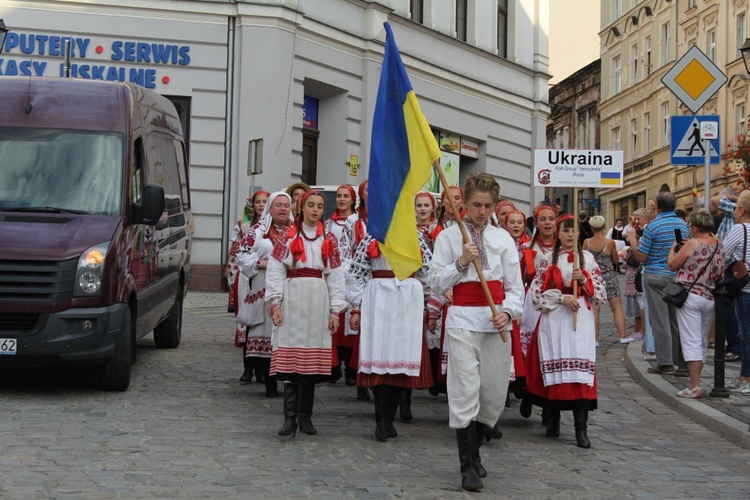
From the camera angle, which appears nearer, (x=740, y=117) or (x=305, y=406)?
(x=305, y=406)

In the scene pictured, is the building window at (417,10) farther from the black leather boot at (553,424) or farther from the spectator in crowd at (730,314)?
the black leather boot at (553,424)

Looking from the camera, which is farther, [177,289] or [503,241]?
[177,289]

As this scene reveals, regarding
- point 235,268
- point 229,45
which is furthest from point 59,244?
point 229,45

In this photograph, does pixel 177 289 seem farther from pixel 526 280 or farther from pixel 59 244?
pixel 526 280

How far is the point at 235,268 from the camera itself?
41.2 ft

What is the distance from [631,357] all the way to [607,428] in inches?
183

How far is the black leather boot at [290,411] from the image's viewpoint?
29.6ft

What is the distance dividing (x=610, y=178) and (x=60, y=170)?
889cm

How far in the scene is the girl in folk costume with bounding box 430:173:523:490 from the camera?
763 cm

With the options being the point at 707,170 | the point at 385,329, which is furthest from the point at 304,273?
the point at 707,170

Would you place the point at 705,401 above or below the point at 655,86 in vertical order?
below

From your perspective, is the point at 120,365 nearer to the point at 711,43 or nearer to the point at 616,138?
the point at 711,43

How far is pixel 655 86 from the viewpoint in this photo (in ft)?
176

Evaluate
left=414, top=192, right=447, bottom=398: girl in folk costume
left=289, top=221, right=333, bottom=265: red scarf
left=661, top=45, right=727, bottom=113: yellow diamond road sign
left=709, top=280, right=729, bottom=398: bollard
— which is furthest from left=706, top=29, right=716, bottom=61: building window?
left=289, top=221, right=333, bottom=265: red scarf
